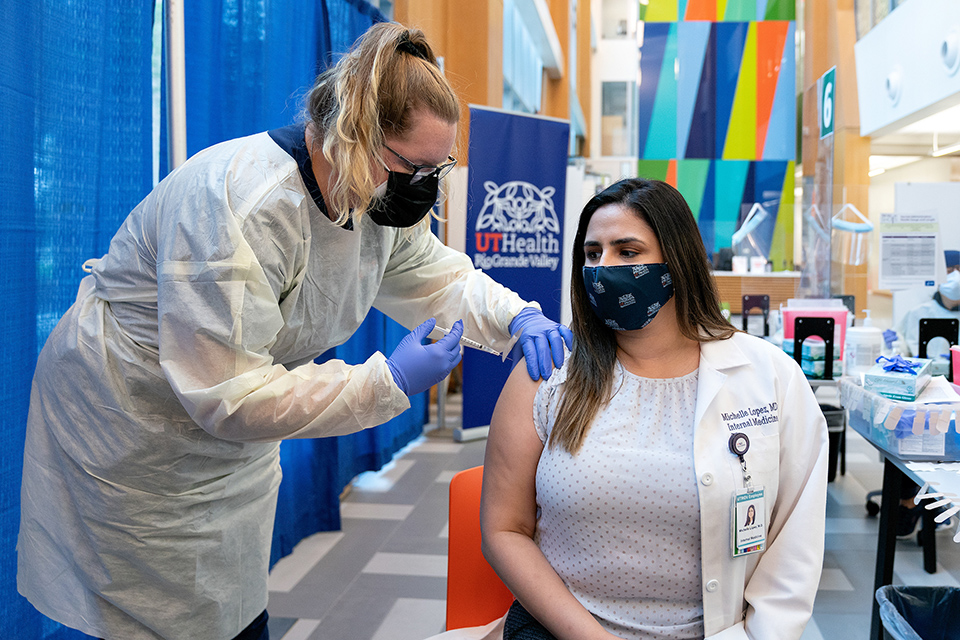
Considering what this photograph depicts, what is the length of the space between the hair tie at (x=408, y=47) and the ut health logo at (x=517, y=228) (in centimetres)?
284

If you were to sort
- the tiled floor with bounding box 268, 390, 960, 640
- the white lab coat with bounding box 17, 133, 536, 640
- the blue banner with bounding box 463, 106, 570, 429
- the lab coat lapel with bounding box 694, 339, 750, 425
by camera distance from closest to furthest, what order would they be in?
1. the white lab coat with bounding box 17, 133, 536, 640
2. the lab coat lapel with bounding box 694, 339, 750, 425
3. the tiled floor with bounding box 268, 390, 960, 640
4. the blue banner with bounding box 463, 106, 570, 429

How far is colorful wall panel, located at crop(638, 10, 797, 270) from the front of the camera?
9625mm

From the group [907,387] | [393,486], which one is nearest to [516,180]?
[393,486]

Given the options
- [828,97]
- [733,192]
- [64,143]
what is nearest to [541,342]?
[64,143]

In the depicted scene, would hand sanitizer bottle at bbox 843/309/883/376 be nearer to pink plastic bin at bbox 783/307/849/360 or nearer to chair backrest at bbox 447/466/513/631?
pink plastic bin at bbox 783/307/849/360

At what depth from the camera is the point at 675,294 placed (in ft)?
4.36

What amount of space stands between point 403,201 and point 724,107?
9.66m

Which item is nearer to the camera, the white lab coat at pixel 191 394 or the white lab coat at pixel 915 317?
the white lab coat at pixel 191 394

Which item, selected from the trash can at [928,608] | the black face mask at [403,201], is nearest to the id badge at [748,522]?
the trash can at [928,608]

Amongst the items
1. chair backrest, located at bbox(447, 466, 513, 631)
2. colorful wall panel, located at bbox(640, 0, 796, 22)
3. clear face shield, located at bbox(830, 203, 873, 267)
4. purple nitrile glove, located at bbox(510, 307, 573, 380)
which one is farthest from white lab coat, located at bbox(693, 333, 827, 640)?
colorful wall panel, located at bbox(640, 0, 796, 22)

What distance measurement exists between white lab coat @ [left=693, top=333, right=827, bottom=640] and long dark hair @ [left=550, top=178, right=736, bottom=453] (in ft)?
0.29

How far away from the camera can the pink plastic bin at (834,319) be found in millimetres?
2879

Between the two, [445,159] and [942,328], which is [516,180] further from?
[445,159]

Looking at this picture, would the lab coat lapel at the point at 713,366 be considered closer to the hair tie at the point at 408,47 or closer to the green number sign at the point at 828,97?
the hair tie at the point at 408,47
